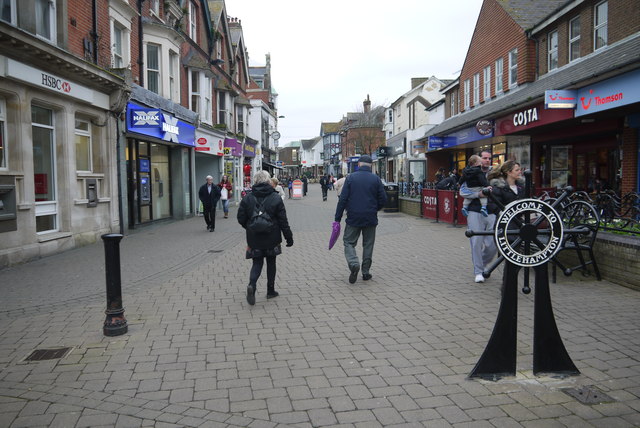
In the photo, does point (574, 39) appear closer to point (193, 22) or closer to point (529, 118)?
point (529, 118)

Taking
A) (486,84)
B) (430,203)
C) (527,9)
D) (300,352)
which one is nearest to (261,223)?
(300,352)

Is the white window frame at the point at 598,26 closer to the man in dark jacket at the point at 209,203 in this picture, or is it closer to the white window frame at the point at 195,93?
the man in dark jacket at the point at 209,203

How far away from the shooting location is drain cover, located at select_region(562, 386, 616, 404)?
3.51 metres

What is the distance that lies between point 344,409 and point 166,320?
292cm

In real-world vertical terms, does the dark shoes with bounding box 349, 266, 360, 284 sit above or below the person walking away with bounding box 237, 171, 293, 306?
below

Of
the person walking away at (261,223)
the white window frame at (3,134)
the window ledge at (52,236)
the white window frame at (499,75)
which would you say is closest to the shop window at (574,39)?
the white window frame at (499,75)

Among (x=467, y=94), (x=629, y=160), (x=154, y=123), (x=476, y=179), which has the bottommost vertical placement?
(x=476, y=179)

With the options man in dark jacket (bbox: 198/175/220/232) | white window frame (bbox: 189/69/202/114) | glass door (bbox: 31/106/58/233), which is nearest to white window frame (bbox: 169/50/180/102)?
white window frame (bbox: 189/69/202/114)

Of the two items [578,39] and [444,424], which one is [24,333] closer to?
[444,424]

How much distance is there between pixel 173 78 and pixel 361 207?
13.8m

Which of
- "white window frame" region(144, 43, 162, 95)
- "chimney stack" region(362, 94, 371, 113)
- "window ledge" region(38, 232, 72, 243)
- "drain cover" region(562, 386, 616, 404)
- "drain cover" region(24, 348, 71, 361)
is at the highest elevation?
"chimney stack" region(362, 94, 371, 113)

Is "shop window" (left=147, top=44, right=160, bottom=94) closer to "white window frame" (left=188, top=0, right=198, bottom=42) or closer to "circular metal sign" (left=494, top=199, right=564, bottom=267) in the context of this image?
"white window frame" (left=188, top=0, right=198, bottom=42)

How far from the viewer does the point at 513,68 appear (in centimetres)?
1962

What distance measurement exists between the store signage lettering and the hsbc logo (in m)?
12.8
